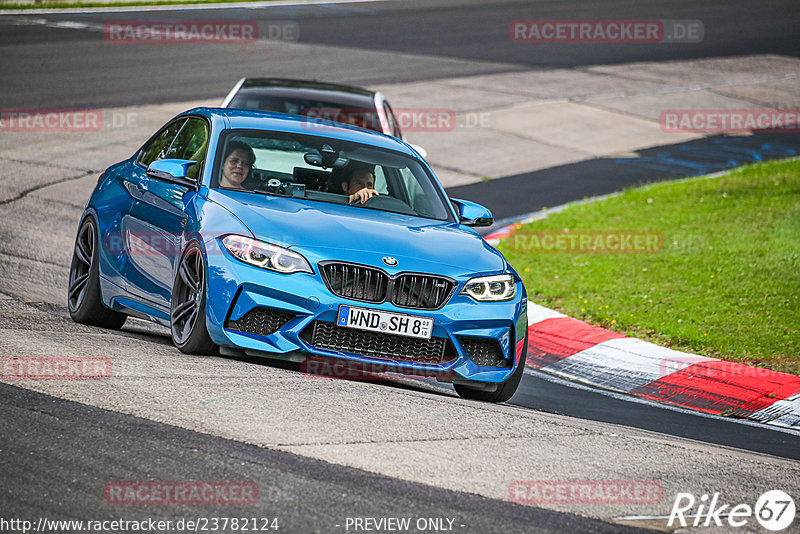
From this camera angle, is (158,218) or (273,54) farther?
(273,54)

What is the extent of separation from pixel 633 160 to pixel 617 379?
37.6 ft

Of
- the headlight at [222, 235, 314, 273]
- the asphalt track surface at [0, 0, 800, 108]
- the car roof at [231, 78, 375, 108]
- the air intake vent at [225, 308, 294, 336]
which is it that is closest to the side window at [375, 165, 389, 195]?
the headlight at [222, 235, 314, 273]

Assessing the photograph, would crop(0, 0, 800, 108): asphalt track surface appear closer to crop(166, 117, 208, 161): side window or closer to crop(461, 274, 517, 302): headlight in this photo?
crop(166, 117, 208, 161): side window

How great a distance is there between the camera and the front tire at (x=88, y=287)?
8.47 m

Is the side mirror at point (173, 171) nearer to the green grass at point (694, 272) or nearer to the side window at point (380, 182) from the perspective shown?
the side window at point (380, 182)

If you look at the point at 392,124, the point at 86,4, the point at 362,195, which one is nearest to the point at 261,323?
the point at 362,195

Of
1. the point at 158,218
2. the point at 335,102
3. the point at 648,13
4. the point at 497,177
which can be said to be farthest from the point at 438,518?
the point at 648,13

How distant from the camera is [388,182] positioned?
8.55m

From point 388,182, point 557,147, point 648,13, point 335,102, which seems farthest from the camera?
point 648,13

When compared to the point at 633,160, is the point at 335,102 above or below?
above

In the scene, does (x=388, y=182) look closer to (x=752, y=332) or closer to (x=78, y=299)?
(x=78, y=299)

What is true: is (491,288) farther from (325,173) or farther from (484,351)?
(325,173)

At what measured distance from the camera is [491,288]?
7.27m

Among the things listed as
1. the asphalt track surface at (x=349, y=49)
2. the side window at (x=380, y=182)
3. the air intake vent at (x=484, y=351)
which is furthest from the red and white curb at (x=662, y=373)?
the asphalt track surface at (x=349, y=49)
